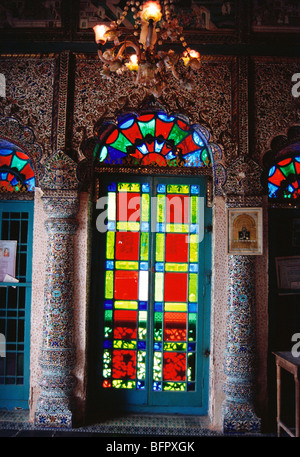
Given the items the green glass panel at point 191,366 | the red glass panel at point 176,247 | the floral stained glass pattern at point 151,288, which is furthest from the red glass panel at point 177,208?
the green glass panel at point 191,366

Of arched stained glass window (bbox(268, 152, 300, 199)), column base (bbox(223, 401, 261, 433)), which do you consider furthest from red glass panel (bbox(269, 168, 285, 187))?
column base (bbox(223, 401, 261, 433))

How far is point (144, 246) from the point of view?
459cm

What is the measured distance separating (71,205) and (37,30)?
2095mm

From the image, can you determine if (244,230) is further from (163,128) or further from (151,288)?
(163,128)

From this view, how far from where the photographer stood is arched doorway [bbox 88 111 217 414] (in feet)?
14.7

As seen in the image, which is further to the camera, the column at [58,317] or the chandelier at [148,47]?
the column at [58,317]

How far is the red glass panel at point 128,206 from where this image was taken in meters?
4.61

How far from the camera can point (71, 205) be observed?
423cm

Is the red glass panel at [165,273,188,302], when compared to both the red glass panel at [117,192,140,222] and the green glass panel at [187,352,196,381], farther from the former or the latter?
the red glass panel at [117,192,140,222]

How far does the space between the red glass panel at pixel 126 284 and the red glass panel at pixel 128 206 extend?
0.65m

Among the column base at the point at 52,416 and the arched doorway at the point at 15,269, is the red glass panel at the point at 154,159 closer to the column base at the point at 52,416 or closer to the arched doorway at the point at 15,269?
the arched doorway at the point at 15,269

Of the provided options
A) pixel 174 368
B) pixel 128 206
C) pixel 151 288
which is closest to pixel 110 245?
pixel 128 206

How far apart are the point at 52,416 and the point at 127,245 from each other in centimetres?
203

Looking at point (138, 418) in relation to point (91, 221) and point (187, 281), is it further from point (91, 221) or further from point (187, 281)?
point (91, 221)
